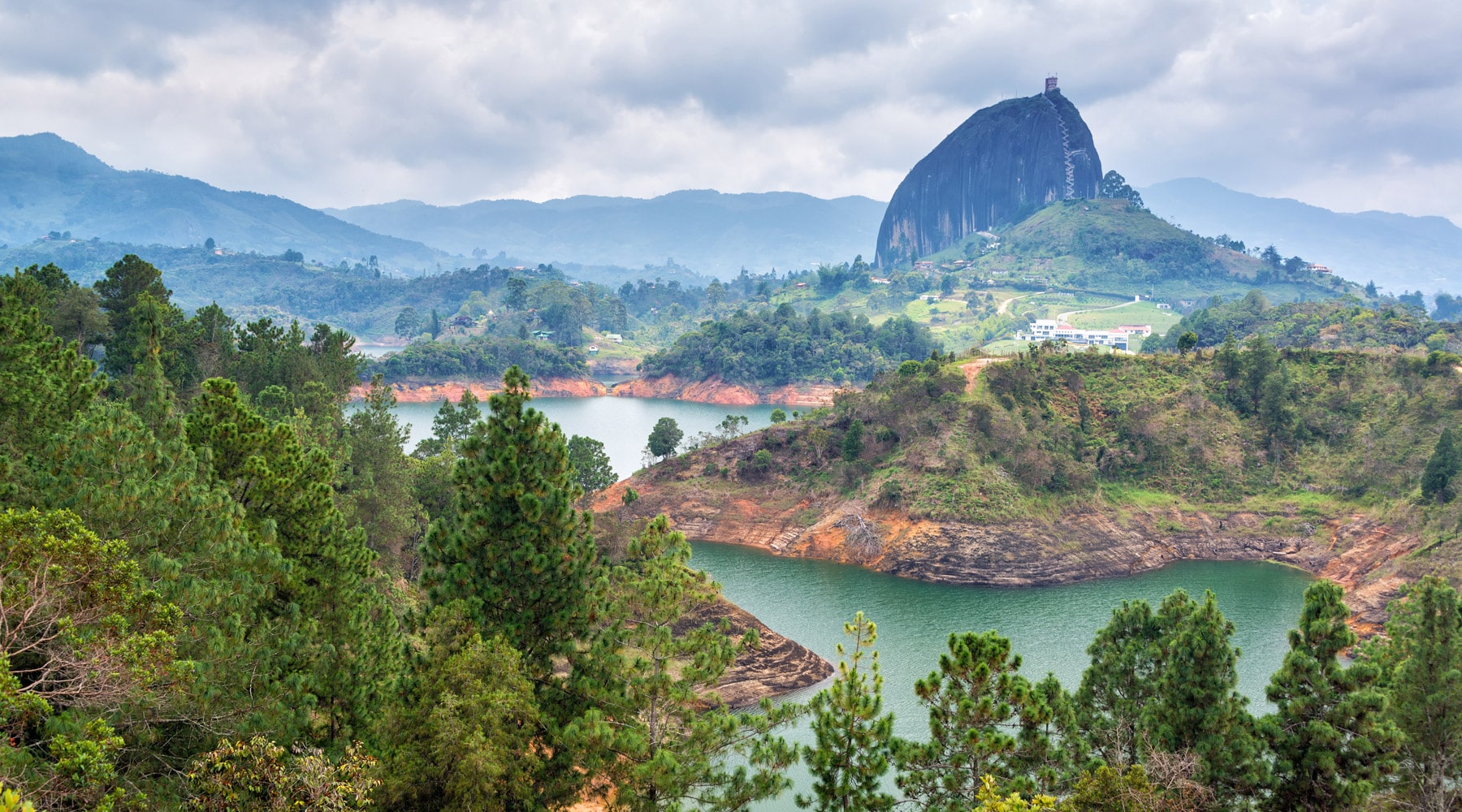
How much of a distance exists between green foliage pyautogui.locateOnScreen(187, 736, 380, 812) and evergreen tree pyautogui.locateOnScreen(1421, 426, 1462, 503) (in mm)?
48268

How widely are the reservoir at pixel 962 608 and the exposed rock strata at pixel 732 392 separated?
54875 millimetres

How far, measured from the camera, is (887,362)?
112625mm

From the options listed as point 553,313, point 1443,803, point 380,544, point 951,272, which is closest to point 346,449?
point 380,544

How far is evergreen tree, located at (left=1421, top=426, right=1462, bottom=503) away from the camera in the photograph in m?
42.7

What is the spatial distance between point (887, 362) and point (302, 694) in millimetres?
101795

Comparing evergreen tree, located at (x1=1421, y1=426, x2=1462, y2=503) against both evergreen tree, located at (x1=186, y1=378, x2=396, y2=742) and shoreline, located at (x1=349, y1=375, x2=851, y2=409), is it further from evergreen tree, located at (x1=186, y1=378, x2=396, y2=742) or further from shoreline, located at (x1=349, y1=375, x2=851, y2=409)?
shoreline, located at (x1=349, y1=375, x2=851, y2=409)

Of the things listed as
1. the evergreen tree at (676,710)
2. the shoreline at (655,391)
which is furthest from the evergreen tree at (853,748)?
the shoreline at (655,391)

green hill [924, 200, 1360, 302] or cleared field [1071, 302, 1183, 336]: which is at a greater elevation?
green hill [924, 200, 1360, 302]

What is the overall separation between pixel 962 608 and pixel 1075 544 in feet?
30.2

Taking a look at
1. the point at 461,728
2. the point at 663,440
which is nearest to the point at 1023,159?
the point at 663,440

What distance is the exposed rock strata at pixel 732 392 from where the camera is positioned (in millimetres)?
108062

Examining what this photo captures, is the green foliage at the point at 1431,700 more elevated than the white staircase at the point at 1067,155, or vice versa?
the white staircase at the point at 1067,155

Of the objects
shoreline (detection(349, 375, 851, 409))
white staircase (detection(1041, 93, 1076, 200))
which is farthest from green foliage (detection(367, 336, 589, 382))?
white staircase (detection(1041, 93, 1076, 200))

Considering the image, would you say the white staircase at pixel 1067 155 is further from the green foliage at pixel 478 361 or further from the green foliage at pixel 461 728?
the green foliage at pixel 461 728
